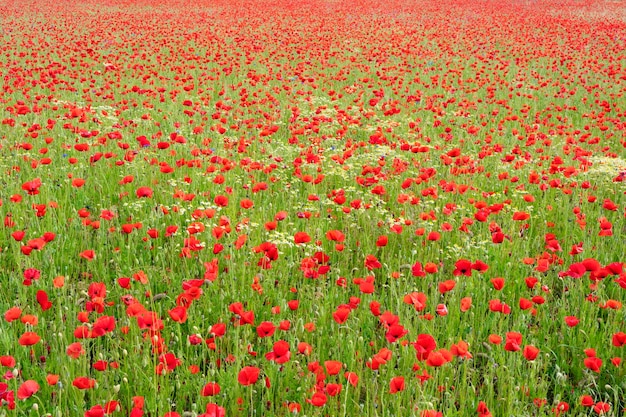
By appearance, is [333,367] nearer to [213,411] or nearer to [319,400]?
[319,400]

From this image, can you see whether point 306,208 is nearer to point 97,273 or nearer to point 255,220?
point 255,220

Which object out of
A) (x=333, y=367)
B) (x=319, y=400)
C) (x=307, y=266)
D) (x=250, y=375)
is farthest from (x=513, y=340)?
(x=307, y=266)

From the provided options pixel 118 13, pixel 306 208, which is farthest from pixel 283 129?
pixel 118 13

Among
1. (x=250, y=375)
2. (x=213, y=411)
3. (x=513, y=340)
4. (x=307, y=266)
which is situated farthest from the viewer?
(x=307, y=266)

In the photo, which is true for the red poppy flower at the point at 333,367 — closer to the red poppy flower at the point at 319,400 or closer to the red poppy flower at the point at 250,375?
the red poppy flower at the point at 319,400

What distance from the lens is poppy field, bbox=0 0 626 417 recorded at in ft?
8.04

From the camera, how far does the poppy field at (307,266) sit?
8.04ft

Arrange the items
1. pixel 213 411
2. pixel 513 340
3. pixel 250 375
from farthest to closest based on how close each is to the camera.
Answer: pixel 513 340, pixel 250 375, pixel 213 411

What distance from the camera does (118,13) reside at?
70.9 ft

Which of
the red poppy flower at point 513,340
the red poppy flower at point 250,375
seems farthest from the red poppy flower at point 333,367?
the red poppy flower at point 513,340

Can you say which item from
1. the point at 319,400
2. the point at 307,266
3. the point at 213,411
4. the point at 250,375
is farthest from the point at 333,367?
the point at 307,266

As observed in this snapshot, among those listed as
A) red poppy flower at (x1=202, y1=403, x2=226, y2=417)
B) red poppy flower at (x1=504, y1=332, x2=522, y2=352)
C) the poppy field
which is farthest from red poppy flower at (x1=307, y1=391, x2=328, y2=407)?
red poppy flower at (x1=504, y1=332, x2=522, y2=352)

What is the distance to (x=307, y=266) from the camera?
318cm

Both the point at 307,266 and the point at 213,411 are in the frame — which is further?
the point at 307,266
